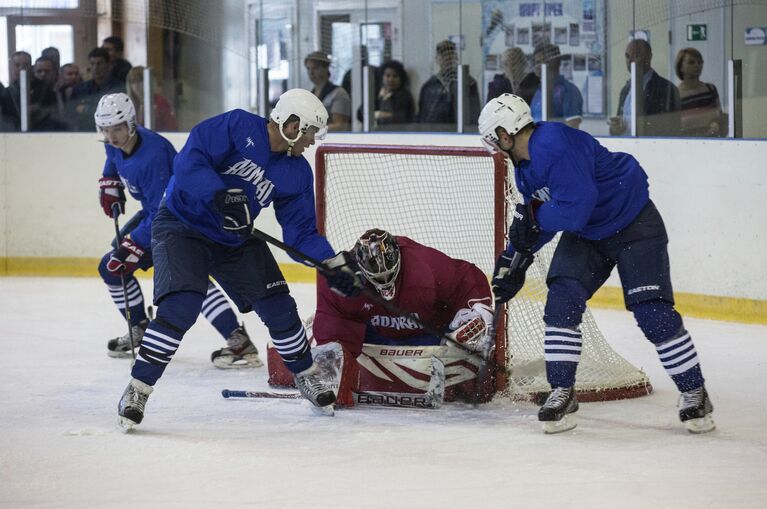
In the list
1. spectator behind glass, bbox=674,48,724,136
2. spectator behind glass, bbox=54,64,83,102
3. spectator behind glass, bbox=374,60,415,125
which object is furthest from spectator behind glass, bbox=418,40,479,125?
spectator behind glass, bbox=54,64,83,102

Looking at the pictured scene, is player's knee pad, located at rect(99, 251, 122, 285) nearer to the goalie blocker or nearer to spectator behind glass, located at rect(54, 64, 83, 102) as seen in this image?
the goalie blocker

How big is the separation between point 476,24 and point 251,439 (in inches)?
158

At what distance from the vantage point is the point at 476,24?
23.6 ft

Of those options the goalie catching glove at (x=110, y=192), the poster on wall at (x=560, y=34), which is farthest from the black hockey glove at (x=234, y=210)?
the poster on wall at (x=560, y=34)

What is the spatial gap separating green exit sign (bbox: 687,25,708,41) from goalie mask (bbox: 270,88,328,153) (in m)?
3.07

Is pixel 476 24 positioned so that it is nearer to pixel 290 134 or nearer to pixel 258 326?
pixel 258 326

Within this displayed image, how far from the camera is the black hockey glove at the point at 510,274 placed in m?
3.92

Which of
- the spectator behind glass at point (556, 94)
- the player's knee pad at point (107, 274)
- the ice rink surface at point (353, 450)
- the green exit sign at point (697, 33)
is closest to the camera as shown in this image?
the ice rink surface at point (353, 450)

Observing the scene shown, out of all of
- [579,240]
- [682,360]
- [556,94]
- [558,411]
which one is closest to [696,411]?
[682,360]

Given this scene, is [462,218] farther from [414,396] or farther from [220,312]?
[414,396]

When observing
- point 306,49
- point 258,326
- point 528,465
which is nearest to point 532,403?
point 528,465

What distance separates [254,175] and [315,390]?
0.76m

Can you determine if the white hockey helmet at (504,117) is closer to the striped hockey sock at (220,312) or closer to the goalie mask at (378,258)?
the goalie mask at (378,258)

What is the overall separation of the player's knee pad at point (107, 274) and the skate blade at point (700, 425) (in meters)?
2.58
